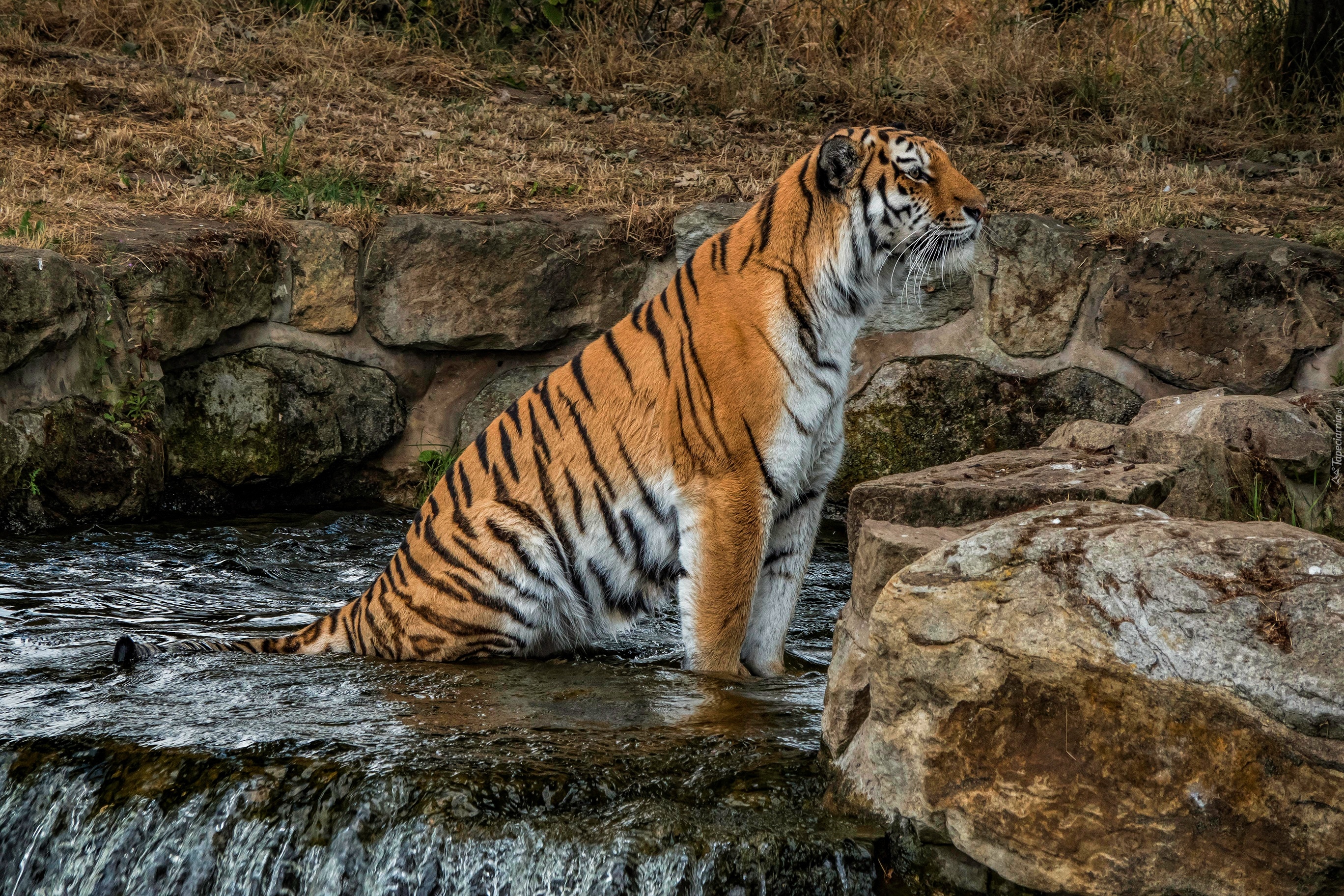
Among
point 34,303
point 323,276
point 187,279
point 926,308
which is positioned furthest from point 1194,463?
point 34,303

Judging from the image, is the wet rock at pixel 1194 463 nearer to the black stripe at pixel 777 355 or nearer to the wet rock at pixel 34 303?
the black stripe at pixel 777 355

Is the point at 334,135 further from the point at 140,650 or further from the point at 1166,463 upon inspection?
the point at 1166,463

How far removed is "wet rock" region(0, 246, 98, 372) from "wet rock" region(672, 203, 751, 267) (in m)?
2.65

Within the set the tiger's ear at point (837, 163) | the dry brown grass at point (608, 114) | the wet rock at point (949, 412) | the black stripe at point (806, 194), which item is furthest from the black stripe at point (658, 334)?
the dry brown grass at point (608, 114)

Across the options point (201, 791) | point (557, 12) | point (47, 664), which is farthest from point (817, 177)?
point (557, 12)

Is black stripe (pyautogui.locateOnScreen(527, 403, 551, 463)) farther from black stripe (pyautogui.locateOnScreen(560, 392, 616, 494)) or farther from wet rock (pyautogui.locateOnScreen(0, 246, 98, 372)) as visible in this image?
wet rock (pyautogui.locateOnScreen(0, 246, 98, 372))

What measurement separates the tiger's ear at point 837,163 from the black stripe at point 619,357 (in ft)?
2.63

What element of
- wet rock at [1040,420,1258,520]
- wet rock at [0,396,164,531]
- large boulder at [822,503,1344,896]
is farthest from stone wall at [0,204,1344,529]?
large boulder at [822,503,1344,896]

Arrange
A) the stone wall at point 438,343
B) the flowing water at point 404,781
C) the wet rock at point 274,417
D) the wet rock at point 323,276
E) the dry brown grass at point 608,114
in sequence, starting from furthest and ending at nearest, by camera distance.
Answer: the dry brown grass at point 608,114, the wet rock at point 323,276, the wet rock at point 274,417, the stone wall at point 438,343, the flowing water at point 404,781

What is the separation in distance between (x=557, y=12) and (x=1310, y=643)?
7.78m

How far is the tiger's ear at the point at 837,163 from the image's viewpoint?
3.78 meters

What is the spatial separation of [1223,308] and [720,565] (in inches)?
117

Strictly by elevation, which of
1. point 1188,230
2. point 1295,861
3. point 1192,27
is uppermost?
point 1192,27

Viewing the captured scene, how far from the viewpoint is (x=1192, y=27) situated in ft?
28.2
